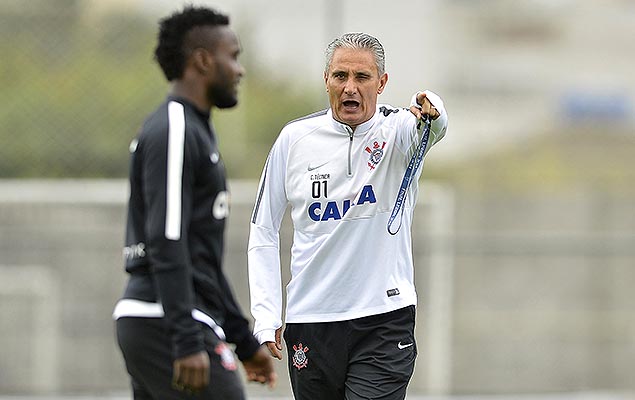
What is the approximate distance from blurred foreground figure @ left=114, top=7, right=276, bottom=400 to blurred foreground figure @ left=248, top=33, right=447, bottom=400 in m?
0.24

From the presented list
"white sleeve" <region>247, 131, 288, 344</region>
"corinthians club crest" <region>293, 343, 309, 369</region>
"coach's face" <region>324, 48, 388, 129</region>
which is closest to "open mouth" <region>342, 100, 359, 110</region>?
"coach's face" <region>324, 48, 388, 129</region>

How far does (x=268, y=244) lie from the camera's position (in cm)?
547

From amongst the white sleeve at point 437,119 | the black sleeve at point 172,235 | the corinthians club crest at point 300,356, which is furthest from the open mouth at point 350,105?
the corinthians club crest at point 300,356

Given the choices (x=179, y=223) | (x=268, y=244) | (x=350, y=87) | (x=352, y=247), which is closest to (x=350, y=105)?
(x=350, y=87)

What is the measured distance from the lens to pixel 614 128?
1318 centimetres

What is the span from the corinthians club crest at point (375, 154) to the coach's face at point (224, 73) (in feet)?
2.22

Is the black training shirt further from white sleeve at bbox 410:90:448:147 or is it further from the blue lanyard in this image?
white sleeve at bbox 410:90:448:147

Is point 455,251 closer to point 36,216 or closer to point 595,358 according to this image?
point 595,358

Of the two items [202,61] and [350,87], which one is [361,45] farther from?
[202,61]

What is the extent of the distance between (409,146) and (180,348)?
1.27 meters

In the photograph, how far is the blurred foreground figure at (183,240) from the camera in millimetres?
4961

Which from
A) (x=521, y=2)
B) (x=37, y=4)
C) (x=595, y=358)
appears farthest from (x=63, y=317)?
(x=521, y=2)

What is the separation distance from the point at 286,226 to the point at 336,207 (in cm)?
587

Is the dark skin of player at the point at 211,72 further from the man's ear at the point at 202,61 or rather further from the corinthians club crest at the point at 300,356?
the corinthians club crest at the point at 300,356
